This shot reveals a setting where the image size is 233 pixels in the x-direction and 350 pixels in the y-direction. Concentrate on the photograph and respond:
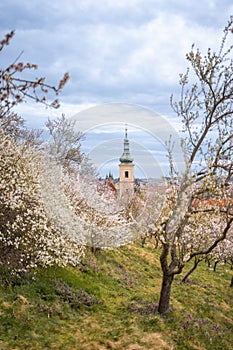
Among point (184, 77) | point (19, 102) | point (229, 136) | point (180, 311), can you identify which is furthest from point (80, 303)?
point (19, 102)

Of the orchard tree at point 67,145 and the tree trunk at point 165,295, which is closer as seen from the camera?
the tree trunk at point 165,295

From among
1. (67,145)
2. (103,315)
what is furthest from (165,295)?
(67,145)

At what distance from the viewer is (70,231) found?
1529 cm

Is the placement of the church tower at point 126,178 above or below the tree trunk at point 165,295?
above

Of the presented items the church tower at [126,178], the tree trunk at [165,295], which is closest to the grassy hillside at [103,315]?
the tree trunk at [165,295]

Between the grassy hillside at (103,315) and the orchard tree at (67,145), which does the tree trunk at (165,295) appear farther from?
the orchard tree at (67,145)

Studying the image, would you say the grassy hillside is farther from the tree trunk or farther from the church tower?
the church tower

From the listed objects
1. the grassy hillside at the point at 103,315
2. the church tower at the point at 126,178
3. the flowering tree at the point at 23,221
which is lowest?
the grassy hillside at the point at 103,315

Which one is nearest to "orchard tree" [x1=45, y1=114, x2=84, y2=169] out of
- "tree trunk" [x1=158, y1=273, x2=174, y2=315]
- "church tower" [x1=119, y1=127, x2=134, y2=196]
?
"church tower" [x1=119, y1=127, x2=134, y2=196]

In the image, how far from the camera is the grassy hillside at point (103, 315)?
10.1 metres

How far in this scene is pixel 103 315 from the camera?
1259 centimetres

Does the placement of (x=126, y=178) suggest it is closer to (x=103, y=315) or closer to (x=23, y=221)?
(x=23, y=221)

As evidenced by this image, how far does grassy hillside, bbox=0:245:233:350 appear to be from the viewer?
10.1 m

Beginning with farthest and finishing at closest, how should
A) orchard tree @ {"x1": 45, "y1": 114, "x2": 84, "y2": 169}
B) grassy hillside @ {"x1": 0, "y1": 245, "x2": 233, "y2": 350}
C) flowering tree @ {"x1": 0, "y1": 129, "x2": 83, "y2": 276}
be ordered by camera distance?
orchard tree @ {"x1": 45, "y1": 114, "x2": 84, "y2": 169} < flowering tree @ {"x1": 0, "y1": 129, "x2": 83, "y2": 276} < grassy hillside @ {"x1": 0, "y1": 245, "x2": 233, "y2": 350}
